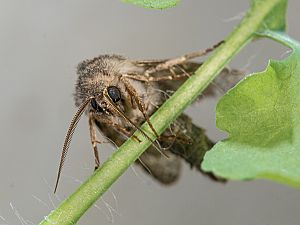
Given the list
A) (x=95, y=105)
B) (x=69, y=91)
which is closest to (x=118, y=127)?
(x=95, y=105)

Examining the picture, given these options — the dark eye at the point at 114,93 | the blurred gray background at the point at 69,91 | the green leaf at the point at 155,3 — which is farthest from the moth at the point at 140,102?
the blurred gray background at the point at 69,91

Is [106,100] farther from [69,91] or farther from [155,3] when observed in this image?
[69,91]

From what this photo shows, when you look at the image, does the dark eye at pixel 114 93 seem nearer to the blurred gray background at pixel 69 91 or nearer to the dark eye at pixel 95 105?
the dark eye at pixel 95 105

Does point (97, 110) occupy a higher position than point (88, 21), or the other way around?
point (88, 21)

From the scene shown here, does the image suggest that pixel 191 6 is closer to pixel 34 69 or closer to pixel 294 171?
pixel 34 69

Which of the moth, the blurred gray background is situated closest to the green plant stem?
the moth

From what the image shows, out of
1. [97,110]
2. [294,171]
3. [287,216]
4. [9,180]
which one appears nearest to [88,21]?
[9,180]
